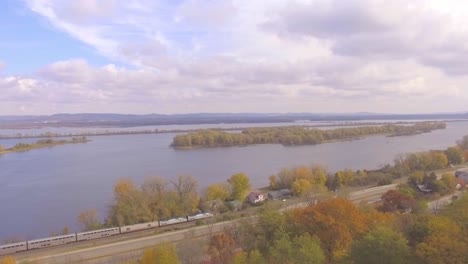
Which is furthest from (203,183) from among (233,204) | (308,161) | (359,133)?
(359,133)

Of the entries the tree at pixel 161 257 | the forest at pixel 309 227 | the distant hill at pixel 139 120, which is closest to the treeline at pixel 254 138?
the forest at pixel 309 227

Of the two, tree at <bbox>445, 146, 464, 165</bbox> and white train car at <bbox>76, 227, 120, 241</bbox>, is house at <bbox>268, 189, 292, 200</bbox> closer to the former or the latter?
white train car at <bbox>76, 227, 120, 241</bbox>

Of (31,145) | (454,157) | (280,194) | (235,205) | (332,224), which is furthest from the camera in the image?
(31,145)

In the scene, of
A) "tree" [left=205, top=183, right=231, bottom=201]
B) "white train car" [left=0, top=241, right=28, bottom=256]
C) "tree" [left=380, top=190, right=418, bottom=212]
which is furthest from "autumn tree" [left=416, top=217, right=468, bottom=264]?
"tree" [left=205, top=183, right=231, bottom=201]

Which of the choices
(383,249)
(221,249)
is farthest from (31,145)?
(383,249)

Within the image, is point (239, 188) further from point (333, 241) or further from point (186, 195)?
point (333, 241)

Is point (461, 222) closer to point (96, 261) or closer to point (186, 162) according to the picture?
point (96, 261)
